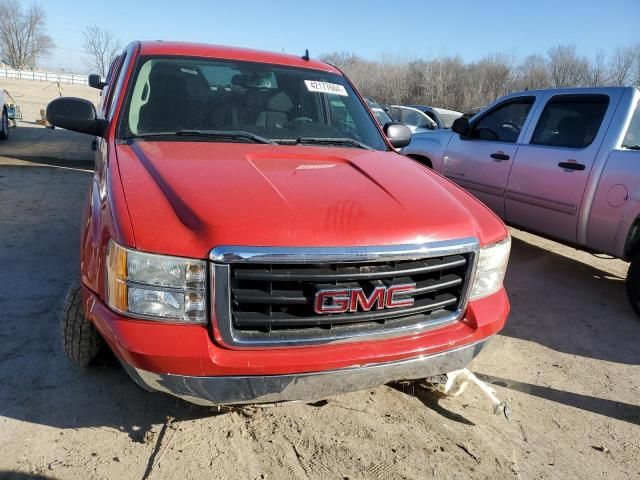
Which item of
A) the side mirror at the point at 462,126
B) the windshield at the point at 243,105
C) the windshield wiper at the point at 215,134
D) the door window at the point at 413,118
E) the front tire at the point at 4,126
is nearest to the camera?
the windshield wiper at the point at 215,134

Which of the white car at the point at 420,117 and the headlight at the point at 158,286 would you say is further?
the white car at the point at 420,117

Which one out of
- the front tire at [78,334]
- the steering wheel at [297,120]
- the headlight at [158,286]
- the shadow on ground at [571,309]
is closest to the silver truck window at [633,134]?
the shadow on ground at [571,309]

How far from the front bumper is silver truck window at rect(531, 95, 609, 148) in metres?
3.53

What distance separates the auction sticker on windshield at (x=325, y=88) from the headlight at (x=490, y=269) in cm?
184

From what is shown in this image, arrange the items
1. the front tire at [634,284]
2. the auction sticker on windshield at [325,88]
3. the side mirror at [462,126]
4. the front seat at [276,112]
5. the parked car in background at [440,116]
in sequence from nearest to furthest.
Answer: the front seat at [276,112] → the auction sticker on windshield at [325,88] → the front tire at [634,284] → the side mirror at [462,126] → the parked car in background at [440,116]

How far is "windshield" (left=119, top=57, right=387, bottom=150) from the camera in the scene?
3107mm

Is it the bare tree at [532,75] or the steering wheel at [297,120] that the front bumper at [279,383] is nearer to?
the steering wheel at [297,120]

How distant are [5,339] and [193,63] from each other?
6.94ft

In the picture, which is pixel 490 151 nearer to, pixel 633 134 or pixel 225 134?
pixel 633 134

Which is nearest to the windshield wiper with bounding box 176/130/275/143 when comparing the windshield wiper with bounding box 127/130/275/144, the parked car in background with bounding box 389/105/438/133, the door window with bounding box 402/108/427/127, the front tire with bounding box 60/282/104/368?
the windshield wiper with bounding box 127/130/275/144

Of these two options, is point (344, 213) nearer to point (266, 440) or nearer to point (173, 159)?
point (173, 159)

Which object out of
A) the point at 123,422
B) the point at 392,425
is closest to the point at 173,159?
the point at 123,422

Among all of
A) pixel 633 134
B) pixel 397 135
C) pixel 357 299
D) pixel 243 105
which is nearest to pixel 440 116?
pixel 633 134

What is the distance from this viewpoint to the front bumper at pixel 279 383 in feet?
6.40
